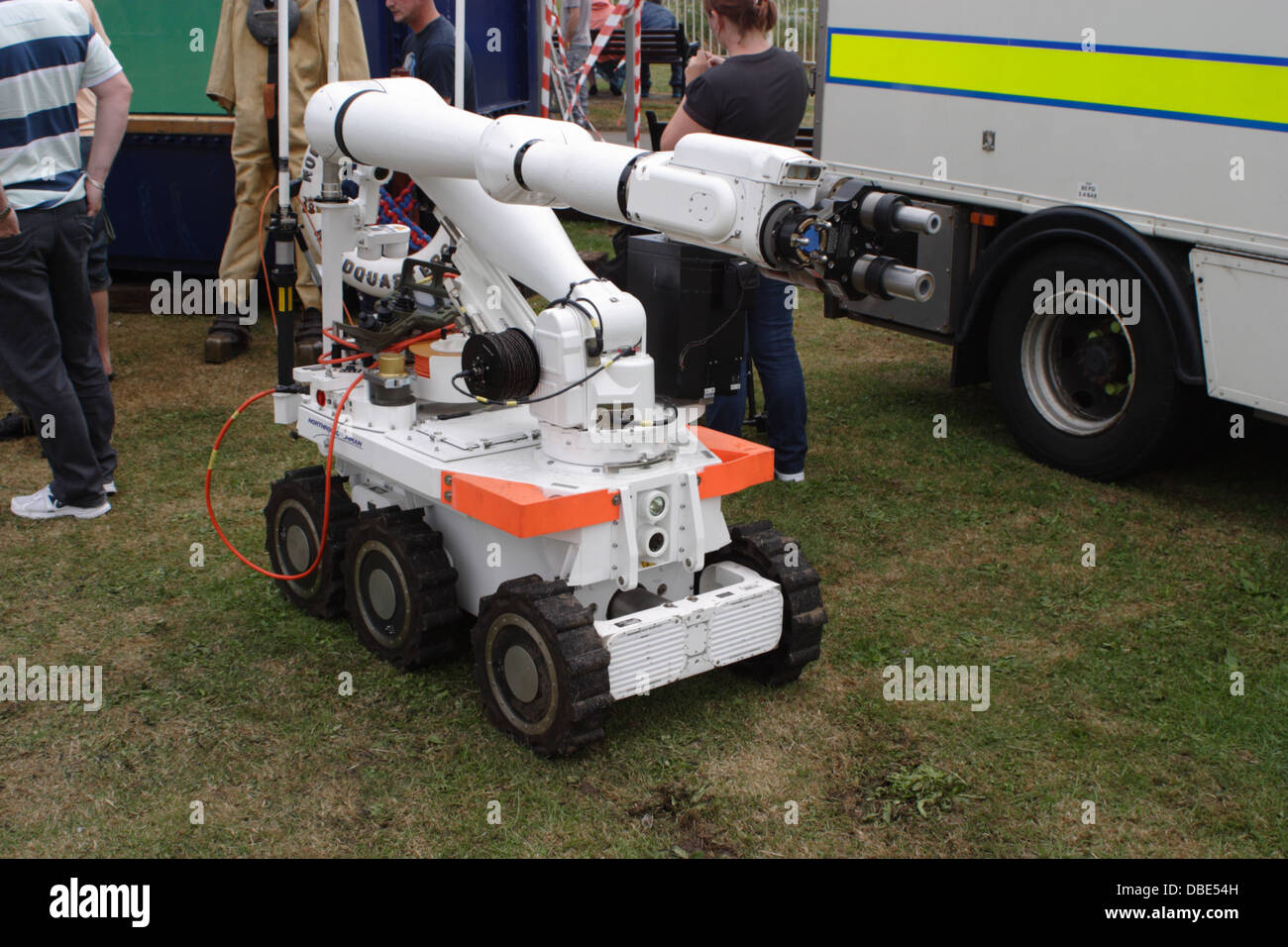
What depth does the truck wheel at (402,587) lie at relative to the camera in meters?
4.26

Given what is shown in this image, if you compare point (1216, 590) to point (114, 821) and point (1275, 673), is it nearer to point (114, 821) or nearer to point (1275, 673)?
point (1275, 673)

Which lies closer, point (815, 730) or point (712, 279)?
point (815, 730)

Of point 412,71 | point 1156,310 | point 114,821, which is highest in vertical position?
point 412,71

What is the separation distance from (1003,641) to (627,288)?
2.07 meters

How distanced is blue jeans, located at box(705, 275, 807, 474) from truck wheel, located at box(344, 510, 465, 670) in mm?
1878

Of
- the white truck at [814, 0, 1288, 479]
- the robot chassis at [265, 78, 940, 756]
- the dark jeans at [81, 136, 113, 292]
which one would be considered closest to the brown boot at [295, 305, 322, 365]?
the dark jeans at [81, 136, 113, 292]

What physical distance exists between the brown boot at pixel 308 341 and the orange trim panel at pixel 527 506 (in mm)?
4436

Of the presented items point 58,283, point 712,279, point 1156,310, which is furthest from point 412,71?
point 1156,310

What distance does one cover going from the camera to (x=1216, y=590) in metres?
5.11

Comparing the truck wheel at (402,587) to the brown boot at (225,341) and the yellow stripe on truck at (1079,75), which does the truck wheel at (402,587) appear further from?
the brown boot at (225,341)

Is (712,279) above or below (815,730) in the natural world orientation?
above

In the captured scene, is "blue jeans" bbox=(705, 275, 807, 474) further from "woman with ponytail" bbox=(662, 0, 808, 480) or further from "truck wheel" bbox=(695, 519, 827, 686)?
"truck wheel" bbox=(695, 519, 827, 686)

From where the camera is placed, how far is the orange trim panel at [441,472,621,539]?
3754 millimetres

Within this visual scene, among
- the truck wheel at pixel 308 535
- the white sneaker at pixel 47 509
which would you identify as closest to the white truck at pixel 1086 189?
the truck wheel at pixel 308 535
